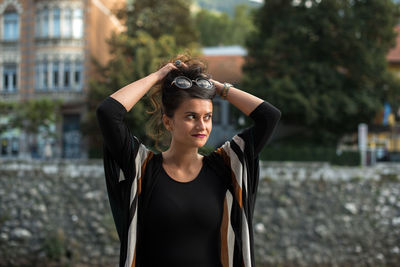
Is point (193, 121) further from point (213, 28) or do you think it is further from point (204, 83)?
point (213, 28)

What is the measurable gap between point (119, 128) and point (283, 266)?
14.6 meters

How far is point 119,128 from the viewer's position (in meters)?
2.24

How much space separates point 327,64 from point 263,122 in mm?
20484

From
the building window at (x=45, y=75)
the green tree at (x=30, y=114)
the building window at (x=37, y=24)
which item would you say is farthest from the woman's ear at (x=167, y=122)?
the building window at (x=37, y=24)

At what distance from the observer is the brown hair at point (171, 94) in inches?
92.1

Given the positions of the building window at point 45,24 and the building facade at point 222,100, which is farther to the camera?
the building facade at point 222,100

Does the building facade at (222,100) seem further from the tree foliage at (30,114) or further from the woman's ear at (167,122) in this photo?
the woman's ear at (167,122)

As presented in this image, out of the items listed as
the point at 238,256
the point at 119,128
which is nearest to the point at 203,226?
the point at 238,256

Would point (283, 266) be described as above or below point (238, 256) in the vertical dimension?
below

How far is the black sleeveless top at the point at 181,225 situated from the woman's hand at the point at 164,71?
537 millimetres

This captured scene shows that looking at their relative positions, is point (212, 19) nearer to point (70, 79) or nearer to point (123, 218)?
point (70, 79)

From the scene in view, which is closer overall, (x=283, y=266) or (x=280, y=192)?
(x=283, y=266)

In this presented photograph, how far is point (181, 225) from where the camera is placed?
7.48 ft

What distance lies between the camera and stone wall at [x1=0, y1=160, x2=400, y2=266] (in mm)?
15773
